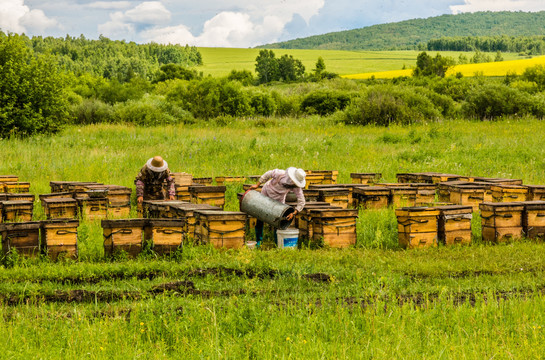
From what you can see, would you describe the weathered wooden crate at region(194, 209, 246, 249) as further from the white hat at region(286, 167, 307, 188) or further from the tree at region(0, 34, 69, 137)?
the tree at region(0, 34, 69, 137)

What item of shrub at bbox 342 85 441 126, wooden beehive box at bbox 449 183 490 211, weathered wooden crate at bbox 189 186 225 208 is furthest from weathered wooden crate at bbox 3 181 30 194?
shrub at bbox 342 85 441 126

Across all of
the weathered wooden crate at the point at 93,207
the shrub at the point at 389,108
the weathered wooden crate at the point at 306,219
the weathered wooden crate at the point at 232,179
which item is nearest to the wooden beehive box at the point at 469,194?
the weathered wooden crate at the point at 306,219

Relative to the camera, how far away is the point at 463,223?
33.4 feet

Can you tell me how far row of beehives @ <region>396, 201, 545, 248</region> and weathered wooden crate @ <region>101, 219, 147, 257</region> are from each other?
15.1 feet

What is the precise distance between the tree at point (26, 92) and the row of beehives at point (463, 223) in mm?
18928

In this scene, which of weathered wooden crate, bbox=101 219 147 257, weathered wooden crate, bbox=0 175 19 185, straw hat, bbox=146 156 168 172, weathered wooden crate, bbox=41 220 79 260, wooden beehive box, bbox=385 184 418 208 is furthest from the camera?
weathered wooden crate, bbox=0 175 19 185

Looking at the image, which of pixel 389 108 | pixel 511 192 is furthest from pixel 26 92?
pixel 511 192

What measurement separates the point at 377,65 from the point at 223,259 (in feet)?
349

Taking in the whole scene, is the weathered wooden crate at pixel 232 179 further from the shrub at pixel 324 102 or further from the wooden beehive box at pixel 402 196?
the shrub at pixel 324 102

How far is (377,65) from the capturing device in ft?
360

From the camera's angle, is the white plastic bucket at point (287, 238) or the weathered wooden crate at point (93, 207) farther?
the weathered wooden crate at point (93, 207)

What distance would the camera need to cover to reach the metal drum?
991 cm

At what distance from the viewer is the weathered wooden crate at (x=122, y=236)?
8641 mm

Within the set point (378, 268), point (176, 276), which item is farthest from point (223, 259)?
point (378, 268)
